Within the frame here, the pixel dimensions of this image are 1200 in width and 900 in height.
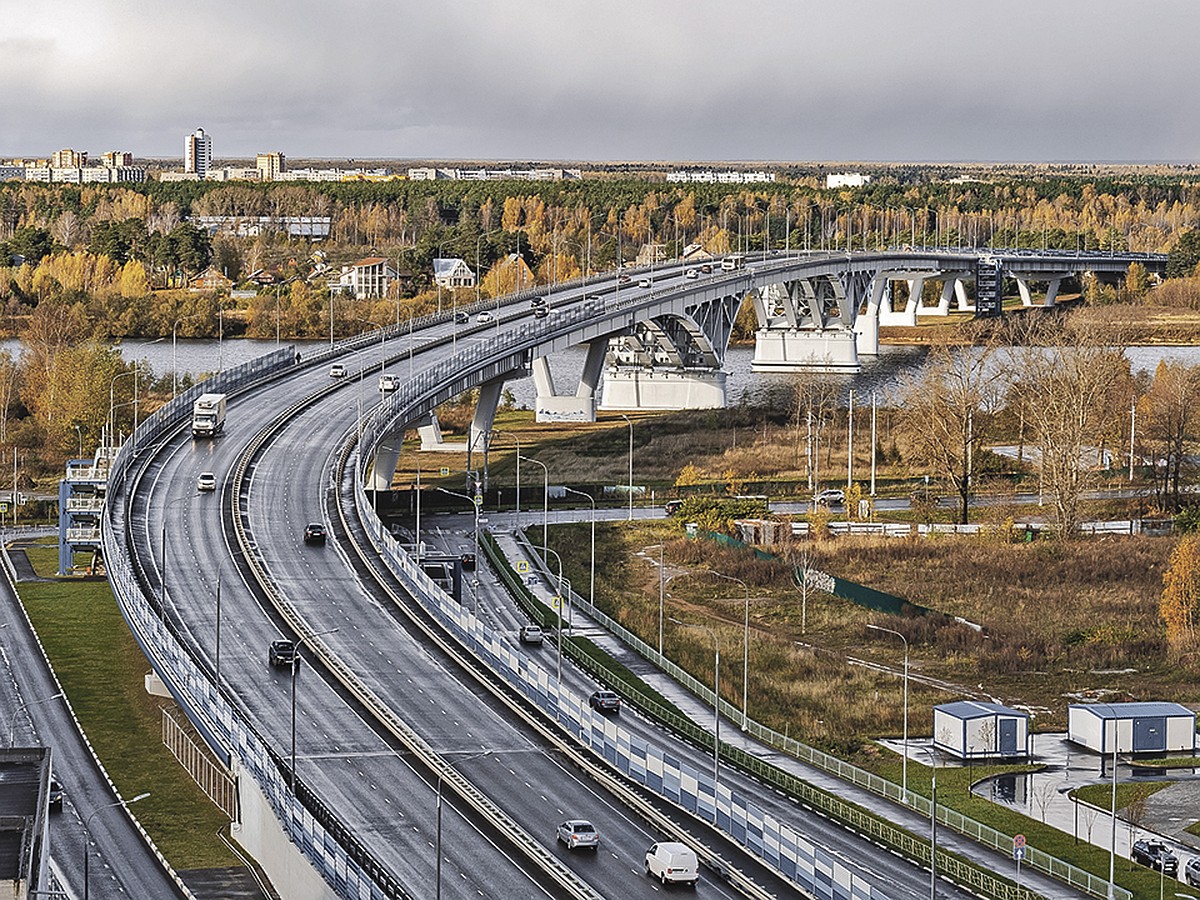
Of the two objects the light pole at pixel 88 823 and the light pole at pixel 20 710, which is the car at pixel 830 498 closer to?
the light pole at pixel 20 710

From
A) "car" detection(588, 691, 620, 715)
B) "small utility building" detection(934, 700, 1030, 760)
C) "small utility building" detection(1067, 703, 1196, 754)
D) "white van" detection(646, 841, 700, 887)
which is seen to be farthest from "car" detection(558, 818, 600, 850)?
"small utility building" detection(1067, 703, 1196, 754)

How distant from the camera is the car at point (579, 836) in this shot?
46438 mm

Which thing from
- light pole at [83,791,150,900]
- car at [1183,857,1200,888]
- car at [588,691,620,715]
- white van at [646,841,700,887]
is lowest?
car at [1183,857,1200,888]

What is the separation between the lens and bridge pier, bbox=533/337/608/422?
140 m

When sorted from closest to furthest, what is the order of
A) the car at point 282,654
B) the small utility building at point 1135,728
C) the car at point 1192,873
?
1. the car at point 1192,873
2. the small utility building at point 1135,728
3. the car at point 282,654

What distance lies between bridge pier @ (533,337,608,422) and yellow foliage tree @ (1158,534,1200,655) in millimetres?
64944

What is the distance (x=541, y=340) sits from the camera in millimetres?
124250

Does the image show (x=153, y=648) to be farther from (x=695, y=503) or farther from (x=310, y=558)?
(x=695, y=503)

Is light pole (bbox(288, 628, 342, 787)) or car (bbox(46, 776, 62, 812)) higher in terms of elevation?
light pole (bbox(288, 628, 342, 787))

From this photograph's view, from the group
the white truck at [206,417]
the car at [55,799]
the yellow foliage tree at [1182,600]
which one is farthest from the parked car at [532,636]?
the white truck at [206,417]

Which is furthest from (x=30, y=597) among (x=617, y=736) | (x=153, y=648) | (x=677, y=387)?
(x=677, y=387)

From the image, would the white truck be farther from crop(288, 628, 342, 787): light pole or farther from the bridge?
crop(288, 628, 342, 787): light pole

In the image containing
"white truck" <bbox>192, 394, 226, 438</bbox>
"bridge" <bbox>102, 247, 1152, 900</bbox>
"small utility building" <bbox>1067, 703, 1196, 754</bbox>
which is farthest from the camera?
"white truck" <bbox>192, 394, 226, 438</bbox>

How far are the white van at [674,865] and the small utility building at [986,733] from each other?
17.6 metres
